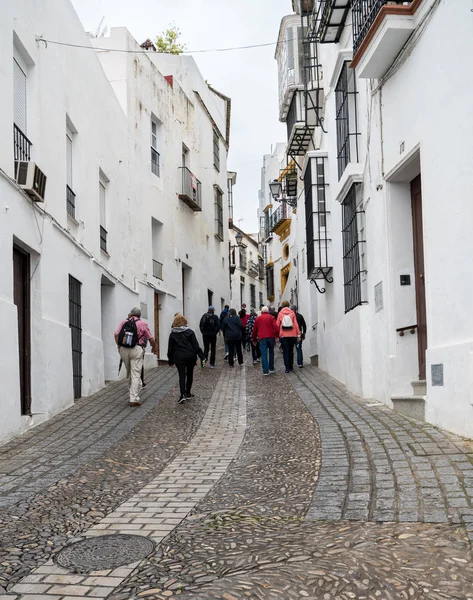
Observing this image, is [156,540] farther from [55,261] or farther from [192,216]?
[192,216]

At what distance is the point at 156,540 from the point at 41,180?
20.8 ft

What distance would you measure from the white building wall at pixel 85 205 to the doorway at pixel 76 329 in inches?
5.9

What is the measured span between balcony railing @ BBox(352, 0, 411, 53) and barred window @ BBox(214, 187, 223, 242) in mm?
18641

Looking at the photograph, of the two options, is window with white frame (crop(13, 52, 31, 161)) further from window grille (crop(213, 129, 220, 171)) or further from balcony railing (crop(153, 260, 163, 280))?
window grille (crop(213, 129, 220, 171))

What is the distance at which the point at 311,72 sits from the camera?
15.8m

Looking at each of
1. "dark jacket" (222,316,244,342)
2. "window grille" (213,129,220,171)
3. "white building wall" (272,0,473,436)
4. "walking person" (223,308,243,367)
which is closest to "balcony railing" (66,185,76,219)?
"white building wall" (272,0,473,436)

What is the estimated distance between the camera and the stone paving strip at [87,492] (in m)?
4.16

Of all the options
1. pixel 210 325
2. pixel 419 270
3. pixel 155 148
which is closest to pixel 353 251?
pixel 419 270

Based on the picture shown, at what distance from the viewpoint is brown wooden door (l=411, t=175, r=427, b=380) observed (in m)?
8.13

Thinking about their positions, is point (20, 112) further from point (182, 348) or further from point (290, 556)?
point (290, 556)

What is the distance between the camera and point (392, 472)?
5367mm

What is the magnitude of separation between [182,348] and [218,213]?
707 inches

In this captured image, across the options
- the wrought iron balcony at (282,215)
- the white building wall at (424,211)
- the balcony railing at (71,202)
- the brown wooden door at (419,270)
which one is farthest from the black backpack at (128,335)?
the wrought iron balcony at (282,215)

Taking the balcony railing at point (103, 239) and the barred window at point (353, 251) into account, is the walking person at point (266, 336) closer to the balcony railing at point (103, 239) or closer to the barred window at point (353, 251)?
the barred window at point (353, 251)
